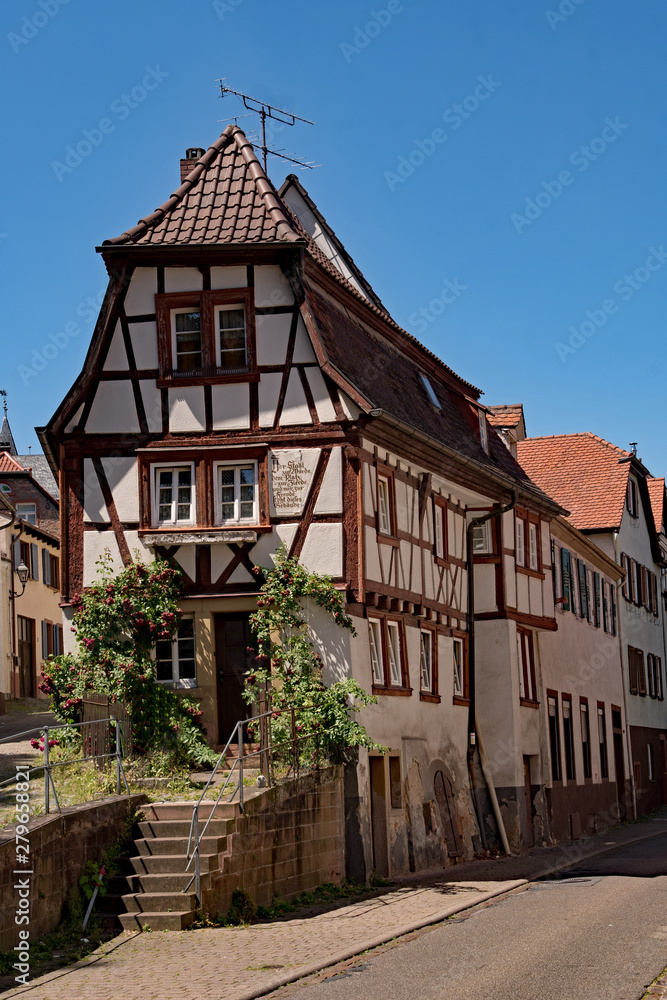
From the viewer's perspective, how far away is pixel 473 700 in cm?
2728

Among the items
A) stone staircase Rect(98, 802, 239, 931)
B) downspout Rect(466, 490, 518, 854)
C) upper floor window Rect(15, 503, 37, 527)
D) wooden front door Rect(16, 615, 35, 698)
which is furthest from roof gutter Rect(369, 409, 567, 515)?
upper floor window Rect(15, 503, 37, 527)

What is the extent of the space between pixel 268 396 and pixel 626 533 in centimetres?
2551

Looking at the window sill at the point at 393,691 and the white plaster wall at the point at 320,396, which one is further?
the window sill at the point at 393,691

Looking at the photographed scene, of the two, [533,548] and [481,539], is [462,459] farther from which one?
[533,548]

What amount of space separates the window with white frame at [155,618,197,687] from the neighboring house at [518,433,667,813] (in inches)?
790

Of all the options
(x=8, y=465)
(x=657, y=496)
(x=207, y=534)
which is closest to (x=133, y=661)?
(x=207, y=534)

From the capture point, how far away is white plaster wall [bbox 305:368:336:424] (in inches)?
846

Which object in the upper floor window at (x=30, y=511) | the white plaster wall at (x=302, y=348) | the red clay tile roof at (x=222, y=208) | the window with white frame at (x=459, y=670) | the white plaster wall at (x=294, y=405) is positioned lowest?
the window with white frame at (x=459, y=670)

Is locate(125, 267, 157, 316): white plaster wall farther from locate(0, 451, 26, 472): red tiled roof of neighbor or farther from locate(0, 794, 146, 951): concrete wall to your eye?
locate(0, 451, 26, 472): red tiled roof of neighbor

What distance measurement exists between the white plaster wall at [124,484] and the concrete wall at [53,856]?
6073 mm

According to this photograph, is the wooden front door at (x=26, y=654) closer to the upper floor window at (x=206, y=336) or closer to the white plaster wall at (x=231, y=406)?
the upper floor window at (x=206, y=336)

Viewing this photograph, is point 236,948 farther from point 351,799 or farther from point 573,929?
point 351,799

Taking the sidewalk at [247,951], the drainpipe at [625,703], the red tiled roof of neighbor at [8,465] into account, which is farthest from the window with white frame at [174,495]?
the red tiled roof of neighbor at [8,465]

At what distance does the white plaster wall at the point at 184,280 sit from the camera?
22.0 meters
